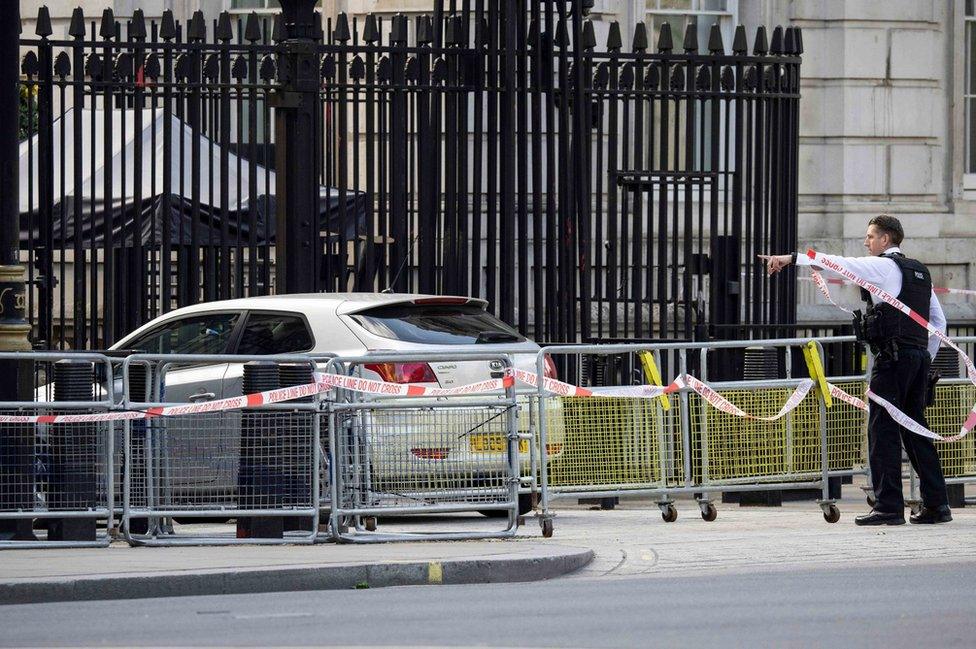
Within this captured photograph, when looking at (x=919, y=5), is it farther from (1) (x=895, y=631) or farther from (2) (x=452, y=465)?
(1) (x=895, y=631)

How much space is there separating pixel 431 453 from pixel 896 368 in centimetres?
299

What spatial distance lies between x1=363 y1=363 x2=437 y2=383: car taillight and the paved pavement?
99 cm

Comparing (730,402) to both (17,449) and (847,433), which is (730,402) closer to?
(847,433)

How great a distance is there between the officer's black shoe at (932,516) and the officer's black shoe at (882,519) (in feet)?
0.37

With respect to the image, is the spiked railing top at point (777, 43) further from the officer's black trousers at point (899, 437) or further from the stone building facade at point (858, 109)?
the stone building facade at point (858, 109)

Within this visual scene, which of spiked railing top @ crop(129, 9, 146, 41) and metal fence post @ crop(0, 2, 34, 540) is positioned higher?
spiked railing top @ crop(129, 9, 146, 41)

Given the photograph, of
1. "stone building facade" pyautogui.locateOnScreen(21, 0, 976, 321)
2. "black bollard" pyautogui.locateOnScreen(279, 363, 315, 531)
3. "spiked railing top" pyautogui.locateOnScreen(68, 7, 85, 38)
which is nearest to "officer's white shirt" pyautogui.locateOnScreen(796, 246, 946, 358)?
"black bollard" pyautogui.locateOnScreen(279, 363, 315, 531)

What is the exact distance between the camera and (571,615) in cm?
880

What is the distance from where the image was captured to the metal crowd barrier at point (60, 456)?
1111 centimetres

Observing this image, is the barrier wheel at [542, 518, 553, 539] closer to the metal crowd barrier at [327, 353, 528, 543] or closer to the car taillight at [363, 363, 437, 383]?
the metal crowd barrier at [327, 353, 528, 543]

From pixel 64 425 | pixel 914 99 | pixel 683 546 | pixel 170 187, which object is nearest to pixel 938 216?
pixel 914 99

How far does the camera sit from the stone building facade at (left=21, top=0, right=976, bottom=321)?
72.7 ft

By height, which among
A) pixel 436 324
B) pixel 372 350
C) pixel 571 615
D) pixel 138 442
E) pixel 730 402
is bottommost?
pixel 571 615

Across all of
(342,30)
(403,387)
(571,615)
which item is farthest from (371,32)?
(571,615)
